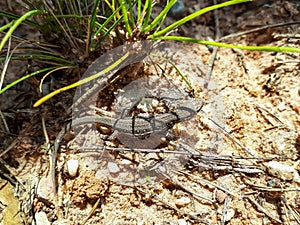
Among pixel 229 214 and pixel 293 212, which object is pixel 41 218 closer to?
pixel 229 214

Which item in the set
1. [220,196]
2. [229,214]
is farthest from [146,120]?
[229,214]

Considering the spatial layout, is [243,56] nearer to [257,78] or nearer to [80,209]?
[257,78]

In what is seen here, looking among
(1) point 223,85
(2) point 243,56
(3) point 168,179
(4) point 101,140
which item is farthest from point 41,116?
(2) point 243,56

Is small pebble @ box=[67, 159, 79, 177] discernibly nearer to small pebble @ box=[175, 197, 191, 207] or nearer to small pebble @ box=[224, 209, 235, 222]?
small pebble @ box=[175, 197, 191, 207]

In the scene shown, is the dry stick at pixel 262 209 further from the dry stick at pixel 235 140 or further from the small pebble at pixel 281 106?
the small pebble at pixel 281 106

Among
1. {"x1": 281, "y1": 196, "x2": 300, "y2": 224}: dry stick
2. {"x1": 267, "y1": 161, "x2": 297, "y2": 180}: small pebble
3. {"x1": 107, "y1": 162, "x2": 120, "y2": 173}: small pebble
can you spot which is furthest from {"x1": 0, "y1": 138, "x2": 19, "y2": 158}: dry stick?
{"x1": 281, "y1": 196, "x2": 300, "y2": 224}: dry stick

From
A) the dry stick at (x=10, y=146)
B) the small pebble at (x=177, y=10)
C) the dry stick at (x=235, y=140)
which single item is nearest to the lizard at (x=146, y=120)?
the dry stick at (x=235, y=140)
